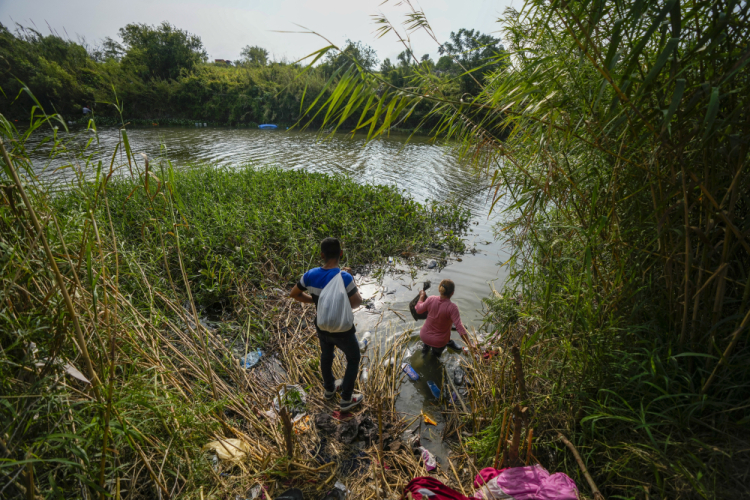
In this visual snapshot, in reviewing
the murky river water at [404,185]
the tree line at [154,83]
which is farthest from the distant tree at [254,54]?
the murky river water at [404,185]

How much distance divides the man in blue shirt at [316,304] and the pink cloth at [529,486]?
133cm

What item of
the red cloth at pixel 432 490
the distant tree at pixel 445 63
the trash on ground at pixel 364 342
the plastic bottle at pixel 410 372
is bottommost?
the plastic bottle at pixel 410 372

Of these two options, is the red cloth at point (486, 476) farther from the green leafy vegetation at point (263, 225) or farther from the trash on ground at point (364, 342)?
the green leafy vegetation at point (263, 225)

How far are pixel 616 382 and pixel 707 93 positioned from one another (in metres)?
1.57

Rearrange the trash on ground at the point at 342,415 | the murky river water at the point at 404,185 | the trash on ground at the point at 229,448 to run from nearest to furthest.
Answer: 1. the trash on ground at the point at 229,448
2. the trash on ground at the point at 342,415
3. the murky river water at the point at 404,185

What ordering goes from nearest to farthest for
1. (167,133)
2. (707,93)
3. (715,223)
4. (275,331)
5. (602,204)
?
(707,93)
(715,223)
(602,204)
(275,331)
(167,133)

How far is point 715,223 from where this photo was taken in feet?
5.04

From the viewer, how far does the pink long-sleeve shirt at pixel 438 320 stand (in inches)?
135

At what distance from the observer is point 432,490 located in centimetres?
177

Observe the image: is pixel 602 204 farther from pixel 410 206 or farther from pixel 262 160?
pixel 262 160

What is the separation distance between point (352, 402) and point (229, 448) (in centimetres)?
109

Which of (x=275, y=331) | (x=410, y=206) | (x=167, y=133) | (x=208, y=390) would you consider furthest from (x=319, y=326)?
(x=167, y=133)

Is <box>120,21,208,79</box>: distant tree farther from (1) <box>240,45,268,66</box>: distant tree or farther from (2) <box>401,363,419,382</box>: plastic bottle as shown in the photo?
(2) <box>401,363,419,382</box>: plastic bottle

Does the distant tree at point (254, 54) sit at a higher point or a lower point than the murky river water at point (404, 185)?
higher
